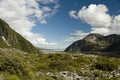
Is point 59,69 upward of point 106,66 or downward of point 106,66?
downward

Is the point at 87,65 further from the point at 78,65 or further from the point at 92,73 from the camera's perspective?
the point at 92,73

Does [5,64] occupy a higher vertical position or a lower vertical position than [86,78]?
higher

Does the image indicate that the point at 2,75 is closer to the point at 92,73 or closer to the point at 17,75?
the point at 17,75

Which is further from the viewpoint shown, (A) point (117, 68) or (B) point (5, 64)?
(A) point (117, 68)

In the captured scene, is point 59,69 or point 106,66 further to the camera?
point 106,66

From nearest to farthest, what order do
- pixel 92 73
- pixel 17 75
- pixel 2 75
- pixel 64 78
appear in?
pixel 2 75
pixel 17 75
pixel 64 78
pixel 92 73

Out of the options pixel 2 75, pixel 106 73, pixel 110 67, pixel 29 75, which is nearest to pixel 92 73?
pixel 106 73

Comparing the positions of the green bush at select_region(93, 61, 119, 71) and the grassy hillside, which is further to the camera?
the green bush at select_region(93, 61, 119, 71)

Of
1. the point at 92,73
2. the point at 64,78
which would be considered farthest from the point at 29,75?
the point at 92,73

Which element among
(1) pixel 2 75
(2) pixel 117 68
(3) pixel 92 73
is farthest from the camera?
(2) pixel 117 68

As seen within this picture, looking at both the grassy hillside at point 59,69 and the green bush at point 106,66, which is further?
the green bush at point 106,66
